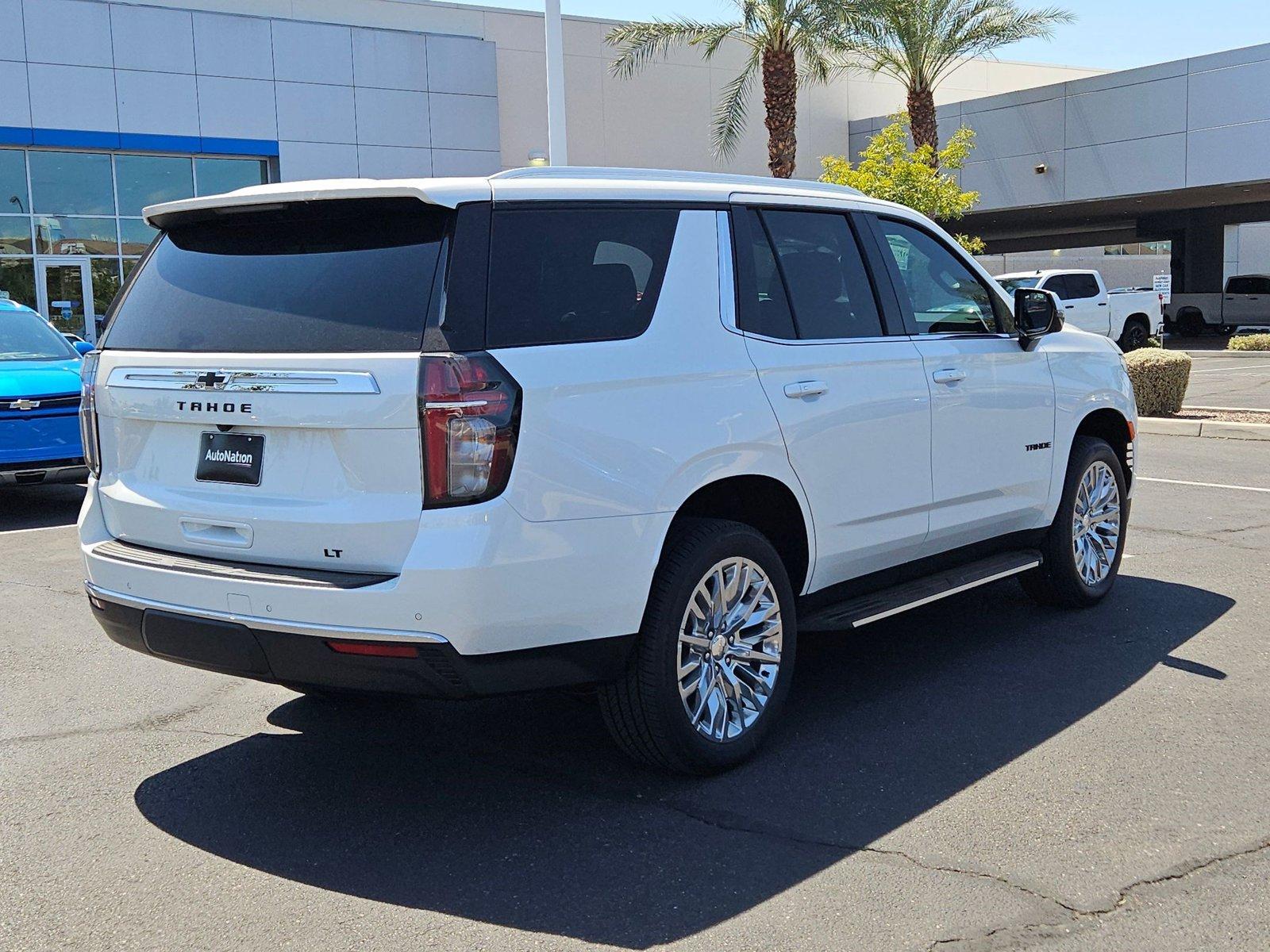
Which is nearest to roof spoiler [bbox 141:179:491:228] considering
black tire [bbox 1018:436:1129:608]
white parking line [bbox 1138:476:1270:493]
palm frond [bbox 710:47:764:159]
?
black tire [bbox 1018:436:1129:608]

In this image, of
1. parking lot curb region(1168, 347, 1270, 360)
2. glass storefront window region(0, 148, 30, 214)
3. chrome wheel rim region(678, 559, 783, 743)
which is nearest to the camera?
chrome wheel rim region(678, 559, 783, 743)

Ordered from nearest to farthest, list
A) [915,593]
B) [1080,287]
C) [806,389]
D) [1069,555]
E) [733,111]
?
[806,389] → [915,593] → [1069,555] → [1080,287] → [733,111]

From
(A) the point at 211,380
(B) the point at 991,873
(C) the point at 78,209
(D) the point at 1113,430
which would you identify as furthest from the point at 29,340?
(C) the point at 78,209

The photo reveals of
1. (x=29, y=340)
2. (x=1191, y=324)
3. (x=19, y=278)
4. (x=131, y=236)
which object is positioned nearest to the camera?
(x=29, y=340)

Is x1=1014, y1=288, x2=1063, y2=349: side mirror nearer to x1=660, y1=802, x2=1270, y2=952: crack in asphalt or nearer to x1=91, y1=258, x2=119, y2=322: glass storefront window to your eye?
x1=660, y1=802, x2=1270, y2=952: crack in asphalt

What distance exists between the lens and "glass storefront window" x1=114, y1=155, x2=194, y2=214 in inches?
1094

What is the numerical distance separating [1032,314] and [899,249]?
0.75m

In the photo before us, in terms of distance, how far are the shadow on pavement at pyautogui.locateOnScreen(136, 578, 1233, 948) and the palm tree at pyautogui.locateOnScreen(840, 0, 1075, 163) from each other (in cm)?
2577

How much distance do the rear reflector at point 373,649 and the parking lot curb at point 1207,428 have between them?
1274 centimetres

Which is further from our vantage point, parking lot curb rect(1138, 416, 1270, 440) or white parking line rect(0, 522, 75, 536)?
parking lot curb rect(1138, 416, 1270, 440)

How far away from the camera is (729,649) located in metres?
4.33

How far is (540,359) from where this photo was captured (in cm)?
376

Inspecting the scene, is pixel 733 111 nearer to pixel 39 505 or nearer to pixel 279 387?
pixel 39 505

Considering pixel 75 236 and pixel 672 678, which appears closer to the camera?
pixel 672 678
